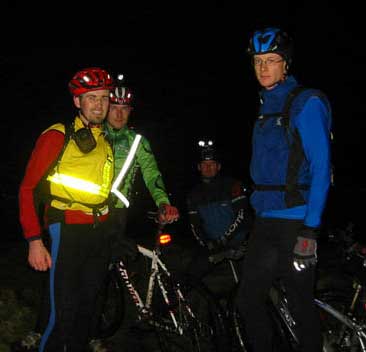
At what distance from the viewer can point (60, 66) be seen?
2334 centimetres

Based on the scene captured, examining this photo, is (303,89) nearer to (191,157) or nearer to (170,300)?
(170,300)

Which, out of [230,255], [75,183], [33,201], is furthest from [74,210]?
[230,255]

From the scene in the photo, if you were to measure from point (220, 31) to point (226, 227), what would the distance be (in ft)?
110

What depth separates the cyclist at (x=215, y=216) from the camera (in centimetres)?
541

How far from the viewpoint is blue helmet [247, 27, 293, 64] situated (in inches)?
140

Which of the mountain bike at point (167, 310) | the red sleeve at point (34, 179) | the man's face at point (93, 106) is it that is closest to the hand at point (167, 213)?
the mountain bike at point (167, 310)

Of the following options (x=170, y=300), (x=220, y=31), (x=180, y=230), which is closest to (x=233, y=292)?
(x=170, y=300)

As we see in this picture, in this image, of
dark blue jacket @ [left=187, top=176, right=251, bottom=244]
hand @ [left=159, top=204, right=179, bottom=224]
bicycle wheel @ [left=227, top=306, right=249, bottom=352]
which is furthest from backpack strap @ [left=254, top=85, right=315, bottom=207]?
dark blue jacket @ [left=187, top=176, right=251, bottom=244]

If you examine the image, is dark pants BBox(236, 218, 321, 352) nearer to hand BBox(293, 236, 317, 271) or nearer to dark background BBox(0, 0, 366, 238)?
hand BBox(293, 236, 317, 271)

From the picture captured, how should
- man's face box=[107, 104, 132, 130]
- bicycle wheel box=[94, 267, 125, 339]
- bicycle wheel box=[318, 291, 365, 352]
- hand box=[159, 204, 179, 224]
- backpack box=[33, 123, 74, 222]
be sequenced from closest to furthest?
backpack box=[33, 123, 74, 222] → bicycle wheel box=[318, 291, 365, 352] → hand box=[159, 204, 179, 224] → bicycle wheel box=[94, 267, 125, 339] → man's face box=[107, 104, 132, 130]

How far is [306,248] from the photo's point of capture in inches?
123

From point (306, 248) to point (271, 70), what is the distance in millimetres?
1453

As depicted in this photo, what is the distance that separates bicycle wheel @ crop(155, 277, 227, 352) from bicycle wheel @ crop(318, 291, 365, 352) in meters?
1.04

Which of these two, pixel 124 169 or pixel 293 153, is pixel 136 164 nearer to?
pixel 124 169
